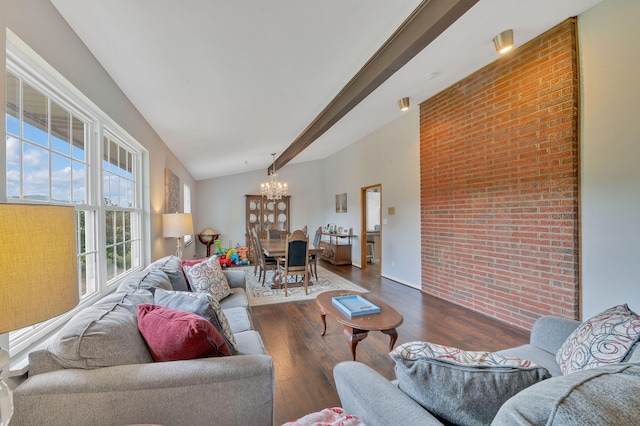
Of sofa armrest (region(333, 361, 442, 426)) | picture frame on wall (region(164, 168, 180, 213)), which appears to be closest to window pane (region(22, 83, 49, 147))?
sofa armrest (region(333, 361, 442, 426))

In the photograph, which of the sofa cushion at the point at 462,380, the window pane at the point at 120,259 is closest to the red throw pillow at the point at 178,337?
the sofa cushion at the point at 462,380

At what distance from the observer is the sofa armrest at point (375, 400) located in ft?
2.75

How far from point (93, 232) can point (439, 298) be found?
4269 millimetres

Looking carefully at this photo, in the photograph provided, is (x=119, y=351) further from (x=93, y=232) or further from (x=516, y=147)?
(x=516, y=147)

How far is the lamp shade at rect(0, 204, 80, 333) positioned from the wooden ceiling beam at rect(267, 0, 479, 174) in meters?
2.53

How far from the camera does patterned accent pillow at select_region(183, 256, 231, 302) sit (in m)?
2.56

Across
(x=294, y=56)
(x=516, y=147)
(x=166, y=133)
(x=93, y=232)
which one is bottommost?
(x=93, y=232)

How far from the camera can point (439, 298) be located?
4156mm

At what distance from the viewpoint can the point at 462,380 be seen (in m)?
0.82

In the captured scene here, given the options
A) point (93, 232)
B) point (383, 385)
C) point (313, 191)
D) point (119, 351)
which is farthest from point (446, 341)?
point (313, 191)

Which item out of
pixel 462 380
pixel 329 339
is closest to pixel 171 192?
pixel 329 339

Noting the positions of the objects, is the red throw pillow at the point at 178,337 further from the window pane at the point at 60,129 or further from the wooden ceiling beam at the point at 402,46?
the wooden ceiling beam at the point at 402,46

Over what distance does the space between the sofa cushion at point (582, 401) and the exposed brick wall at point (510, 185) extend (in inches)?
109

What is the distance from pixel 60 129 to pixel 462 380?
8.00 ft
